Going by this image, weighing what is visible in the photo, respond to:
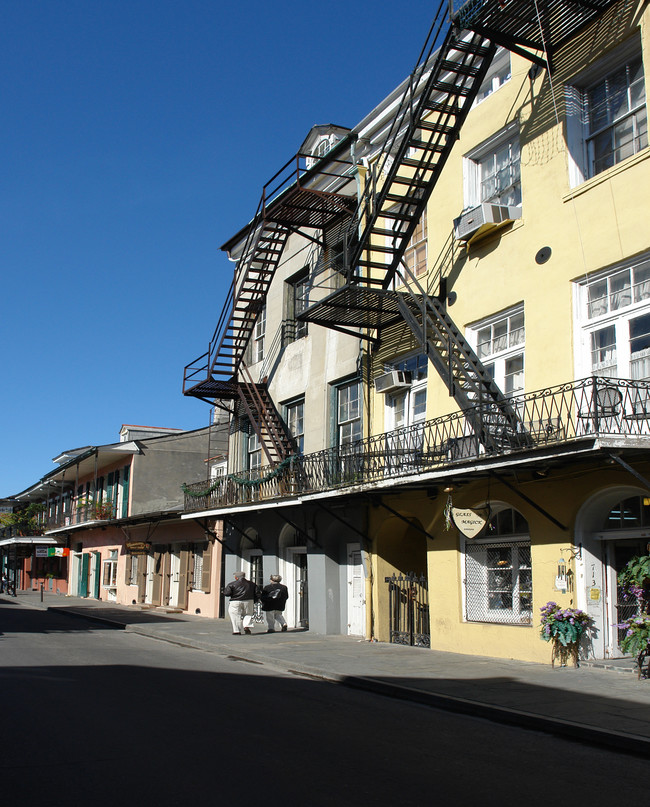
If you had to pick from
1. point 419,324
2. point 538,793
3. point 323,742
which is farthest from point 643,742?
point 419,324

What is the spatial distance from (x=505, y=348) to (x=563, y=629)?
490 centimetres

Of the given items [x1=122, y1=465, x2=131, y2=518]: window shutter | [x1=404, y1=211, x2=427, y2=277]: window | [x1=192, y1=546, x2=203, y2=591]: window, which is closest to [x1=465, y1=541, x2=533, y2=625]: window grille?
[x1=404, y1=211, x2=427, y2=277]: window

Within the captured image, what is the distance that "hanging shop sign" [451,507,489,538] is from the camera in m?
13.6

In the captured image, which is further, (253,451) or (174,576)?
(174,576)

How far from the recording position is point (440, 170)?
51.6 ft

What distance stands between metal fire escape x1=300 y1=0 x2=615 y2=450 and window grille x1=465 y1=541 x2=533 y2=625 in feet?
7.53

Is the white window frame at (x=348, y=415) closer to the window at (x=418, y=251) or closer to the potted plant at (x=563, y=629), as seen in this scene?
the window at (x=418, y=251)

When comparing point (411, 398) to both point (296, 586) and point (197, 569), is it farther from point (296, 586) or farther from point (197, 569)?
point (197, 569)

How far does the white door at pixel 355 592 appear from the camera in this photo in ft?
59.1

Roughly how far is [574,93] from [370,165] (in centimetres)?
601

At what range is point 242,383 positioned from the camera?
23.0 meters

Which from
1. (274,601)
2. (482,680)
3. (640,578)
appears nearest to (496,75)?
(640,578)

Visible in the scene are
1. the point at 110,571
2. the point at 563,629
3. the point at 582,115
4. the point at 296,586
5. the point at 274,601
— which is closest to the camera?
the point at 563,629

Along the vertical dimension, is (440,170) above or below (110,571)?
above
